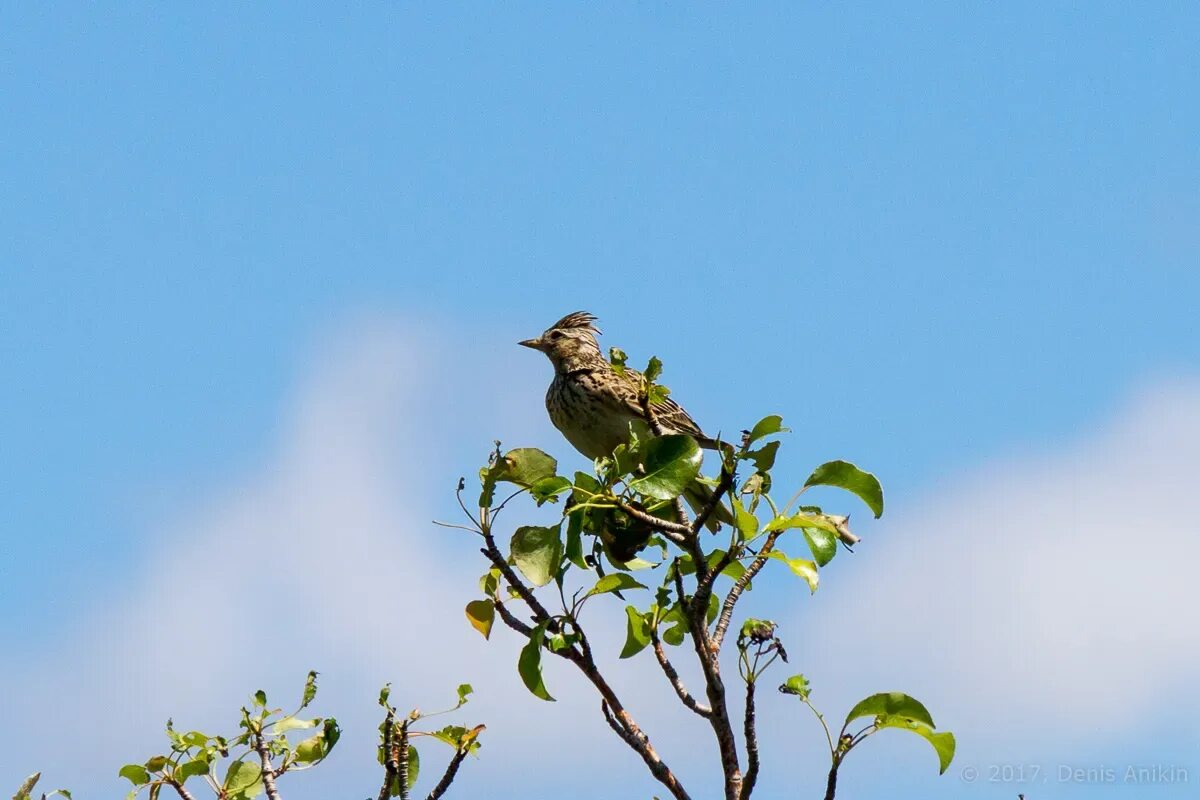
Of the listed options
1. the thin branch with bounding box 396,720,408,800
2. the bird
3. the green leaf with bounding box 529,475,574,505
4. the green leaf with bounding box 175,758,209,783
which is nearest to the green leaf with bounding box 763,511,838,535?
the green leaf with bounding box 529,475,574,505

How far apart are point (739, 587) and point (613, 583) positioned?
1.69ft

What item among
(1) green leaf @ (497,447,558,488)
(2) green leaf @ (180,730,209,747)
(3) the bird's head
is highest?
(3) the bird's head

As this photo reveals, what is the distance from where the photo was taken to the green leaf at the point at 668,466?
5117 millimetres

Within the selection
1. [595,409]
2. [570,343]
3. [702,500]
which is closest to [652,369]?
[702,500]

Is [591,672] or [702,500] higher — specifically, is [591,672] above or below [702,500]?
below

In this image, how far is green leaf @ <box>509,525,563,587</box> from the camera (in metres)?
5.07

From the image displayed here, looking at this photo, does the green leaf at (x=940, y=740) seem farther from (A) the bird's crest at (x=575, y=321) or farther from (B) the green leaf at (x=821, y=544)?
(A) the bird's crest at (x=575, y=321)

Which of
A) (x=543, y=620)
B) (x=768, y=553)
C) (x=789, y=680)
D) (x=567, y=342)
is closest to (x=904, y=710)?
(x=789, y=680)

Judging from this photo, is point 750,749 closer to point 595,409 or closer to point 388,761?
point 388,761

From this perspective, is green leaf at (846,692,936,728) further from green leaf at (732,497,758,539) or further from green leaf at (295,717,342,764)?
green leaf at (295,717,342,764)

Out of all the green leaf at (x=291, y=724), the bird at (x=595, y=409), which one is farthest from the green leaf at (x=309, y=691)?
the bird at (x=595, y=409)

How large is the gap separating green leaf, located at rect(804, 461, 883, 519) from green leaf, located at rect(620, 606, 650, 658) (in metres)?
0.83

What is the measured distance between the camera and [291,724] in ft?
20.2

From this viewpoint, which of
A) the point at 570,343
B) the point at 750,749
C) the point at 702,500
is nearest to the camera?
the point at 750,749
